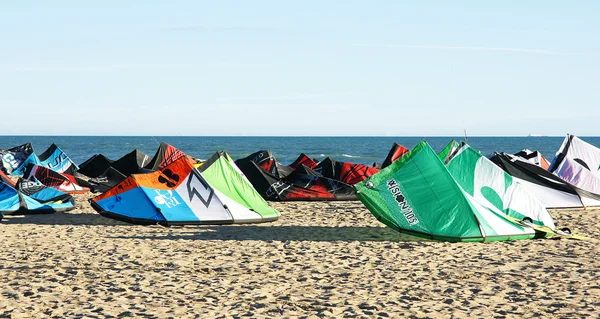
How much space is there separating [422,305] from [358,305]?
686mm

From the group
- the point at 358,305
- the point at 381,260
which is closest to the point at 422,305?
the point at 358,305

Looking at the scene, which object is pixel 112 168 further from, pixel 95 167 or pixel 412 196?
pixel 412 196

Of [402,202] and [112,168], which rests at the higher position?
[112,168]

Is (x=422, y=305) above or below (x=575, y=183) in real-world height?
below

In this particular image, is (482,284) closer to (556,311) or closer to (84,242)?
(556,311)

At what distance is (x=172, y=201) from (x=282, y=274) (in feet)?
17.4

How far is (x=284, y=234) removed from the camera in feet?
43.8

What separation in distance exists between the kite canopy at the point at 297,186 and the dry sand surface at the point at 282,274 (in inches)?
239

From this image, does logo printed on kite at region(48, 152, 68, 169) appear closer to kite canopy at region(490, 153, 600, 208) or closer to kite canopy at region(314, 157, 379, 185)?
kite canopy at region(314, 157, 379, 185)

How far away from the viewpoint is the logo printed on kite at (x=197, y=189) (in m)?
14.4

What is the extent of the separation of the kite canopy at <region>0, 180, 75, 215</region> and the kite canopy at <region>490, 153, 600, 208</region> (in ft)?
34.6

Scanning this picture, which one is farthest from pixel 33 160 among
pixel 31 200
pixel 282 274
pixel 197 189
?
pixel 282 274

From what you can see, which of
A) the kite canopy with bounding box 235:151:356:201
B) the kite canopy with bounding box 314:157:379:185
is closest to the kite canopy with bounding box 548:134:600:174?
the kite canopy with bounding box 314:157:379:185

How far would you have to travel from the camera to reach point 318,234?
44.0 ft
